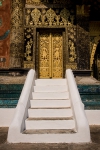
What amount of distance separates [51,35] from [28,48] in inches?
56.9

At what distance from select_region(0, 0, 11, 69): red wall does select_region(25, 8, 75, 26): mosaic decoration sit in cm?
98

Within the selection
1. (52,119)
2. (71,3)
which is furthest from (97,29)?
(52,119)

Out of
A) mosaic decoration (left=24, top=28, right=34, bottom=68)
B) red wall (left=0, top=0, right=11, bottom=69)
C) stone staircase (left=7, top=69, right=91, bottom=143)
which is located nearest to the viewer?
stone staircase (left=7, top=69, right=91, bottom=143)

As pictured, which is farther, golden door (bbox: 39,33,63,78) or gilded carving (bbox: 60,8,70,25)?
gilded carving (bbox: 60,8,70,25)

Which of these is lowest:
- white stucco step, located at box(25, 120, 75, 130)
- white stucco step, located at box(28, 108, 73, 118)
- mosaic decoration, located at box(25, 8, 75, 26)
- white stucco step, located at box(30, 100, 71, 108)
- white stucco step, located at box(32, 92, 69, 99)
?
white stucco step, located at box(25, 120, 75, 130)

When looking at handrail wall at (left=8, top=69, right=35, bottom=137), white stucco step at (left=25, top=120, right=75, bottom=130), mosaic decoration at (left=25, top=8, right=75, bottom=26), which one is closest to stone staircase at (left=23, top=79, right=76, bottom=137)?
white stucco step at (left=25, top=120, right=75, bottom=130)

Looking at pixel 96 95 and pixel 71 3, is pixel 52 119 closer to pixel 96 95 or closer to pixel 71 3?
pixel 96 95

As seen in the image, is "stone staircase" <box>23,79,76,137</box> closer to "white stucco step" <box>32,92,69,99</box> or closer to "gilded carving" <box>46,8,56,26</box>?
"white stucco step" <box>32,92,69,99</box>

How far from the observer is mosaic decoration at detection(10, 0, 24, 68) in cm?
920

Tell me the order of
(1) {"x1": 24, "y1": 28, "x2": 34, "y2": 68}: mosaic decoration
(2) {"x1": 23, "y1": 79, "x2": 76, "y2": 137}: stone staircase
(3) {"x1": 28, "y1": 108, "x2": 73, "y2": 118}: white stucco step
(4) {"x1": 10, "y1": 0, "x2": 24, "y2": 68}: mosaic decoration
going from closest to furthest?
(2) {"x1": 23, "y1": 79, "x2": 76, "y2": 137}: stone staircase, (3) {"x1": 28, "y1": 108, "x2": 73, "y2": 118}: white stucco step, (4) {"x1": 10, "y1": 0, "x2": 24, "y2": 68}: mosaic decoration, (1) {"x1": 24, "y1": 28, "x2": 34, "y2": 68}: mosaic decoration

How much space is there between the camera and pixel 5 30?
10008 millimetres

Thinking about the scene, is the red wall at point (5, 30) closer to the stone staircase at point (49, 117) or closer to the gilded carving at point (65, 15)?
the gilded carving at point (65, 15)

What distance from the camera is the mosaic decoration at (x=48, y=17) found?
10352 mm

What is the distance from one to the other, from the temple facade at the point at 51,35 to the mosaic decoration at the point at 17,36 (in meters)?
0.17
